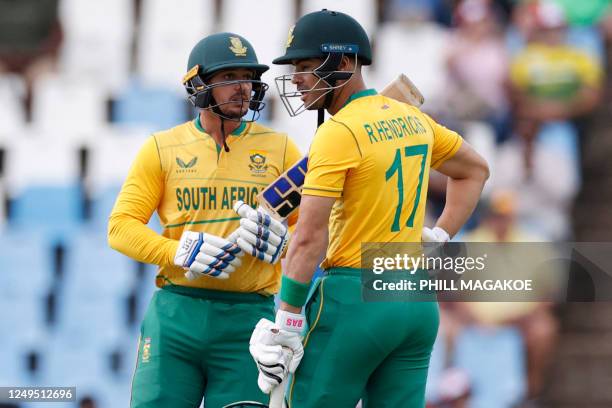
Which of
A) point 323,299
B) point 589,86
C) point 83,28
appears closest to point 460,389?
point 589,86

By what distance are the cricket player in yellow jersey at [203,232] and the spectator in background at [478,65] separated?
428 centimetres

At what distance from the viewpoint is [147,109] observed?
8.84 metres

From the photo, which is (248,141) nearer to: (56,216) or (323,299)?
(323,299)

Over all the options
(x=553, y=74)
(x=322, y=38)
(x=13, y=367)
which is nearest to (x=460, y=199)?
(x=322, y=38)

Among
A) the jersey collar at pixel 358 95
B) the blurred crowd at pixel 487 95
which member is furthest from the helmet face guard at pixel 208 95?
the blurred crowd at pixel 487 95

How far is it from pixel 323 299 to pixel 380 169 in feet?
1.67

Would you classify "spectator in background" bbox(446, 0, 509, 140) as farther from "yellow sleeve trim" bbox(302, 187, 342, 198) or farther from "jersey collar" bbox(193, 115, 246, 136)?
"yellow sleeve trim" bbox(302, 187, 342, 198)

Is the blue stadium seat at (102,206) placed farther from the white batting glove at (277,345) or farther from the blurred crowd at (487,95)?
the white batting glove at (277,345)

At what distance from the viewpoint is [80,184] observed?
877 centimetres

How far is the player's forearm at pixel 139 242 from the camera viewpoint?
15.3 ft

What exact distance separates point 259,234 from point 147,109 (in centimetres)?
452

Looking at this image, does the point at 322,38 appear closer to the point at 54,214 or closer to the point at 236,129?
the point at 236,129

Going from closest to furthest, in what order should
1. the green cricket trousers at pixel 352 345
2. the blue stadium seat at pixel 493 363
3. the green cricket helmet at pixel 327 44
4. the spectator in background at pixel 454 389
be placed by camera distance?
1. the green cricket trousers at pixel 352 345
2. the green cricket helmet at pixel 327 44
3. the spectator in background at pixel 454 389
4. the blue stadium seat at pixel 493 363

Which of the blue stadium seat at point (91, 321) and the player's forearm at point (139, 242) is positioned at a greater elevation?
the player's forearm at point (139, 242)
